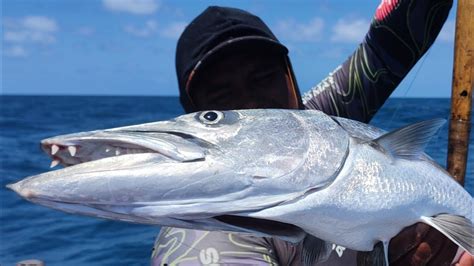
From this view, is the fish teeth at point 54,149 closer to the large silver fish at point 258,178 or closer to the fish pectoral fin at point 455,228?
the large silver fish at point 258,178

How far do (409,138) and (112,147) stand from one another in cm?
97

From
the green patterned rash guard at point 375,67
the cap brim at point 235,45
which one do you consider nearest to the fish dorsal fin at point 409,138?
the green patterned rash guard at point 375,67

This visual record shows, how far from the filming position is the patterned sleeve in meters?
3.30

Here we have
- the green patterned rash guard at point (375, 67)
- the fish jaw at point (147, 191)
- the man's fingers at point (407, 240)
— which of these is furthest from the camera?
the green patterned rash guard at point (375, 67)

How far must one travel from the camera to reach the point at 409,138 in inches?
79.4

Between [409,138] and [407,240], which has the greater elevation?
[409,138]

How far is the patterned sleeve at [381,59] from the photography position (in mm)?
3301

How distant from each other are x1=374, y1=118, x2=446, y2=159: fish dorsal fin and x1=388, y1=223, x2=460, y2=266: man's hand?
0.41 metres

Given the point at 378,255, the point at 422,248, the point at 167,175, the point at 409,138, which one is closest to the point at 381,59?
the point at 422,248

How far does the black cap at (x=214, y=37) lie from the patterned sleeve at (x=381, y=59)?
0.58 m

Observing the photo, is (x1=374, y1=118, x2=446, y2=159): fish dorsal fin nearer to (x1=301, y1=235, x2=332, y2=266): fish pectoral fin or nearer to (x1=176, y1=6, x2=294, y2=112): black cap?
(x1=301, y1=235, x2=332, y2=266): fish pectoral fin

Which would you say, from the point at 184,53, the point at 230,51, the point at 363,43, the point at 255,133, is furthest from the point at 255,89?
the point at 255,133

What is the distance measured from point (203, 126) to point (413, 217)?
0.75 meters

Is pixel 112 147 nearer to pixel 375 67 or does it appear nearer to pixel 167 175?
pixel 167 175
